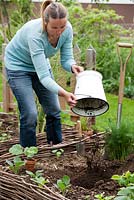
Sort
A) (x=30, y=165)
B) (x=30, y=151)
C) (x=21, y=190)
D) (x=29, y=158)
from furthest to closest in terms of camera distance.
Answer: (x=29, y=158) < (x=30, y=165) < (x=30, y=151) < (x=21, y=190)

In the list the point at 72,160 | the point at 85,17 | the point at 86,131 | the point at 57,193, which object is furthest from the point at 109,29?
the point at 57,193

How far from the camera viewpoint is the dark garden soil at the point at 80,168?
13.2ft

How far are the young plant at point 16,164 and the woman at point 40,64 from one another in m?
0.47

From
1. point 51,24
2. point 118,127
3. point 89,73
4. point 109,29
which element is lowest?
point 109,29

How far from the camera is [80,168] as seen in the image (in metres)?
4.65

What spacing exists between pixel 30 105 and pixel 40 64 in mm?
515

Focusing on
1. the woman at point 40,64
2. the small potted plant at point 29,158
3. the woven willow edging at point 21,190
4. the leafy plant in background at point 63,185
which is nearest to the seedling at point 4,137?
the woman at point 40,64

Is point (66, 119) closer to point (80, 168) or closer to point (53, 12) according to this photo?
point (80, 168)

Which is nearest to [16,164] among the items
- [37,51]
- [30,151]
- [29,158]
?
[30,151]

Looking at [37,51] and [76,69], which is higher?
[37,51]

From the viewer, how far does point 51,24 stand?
4215mm

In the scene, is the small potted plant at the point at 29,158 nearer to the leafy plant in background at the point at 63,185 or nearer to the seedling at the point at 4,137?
the leafy plant in background at the point at 63,185

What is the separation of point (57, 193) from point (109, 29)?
7.10 meters

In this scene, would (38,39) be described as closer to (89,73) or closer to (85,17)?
(89,73)
